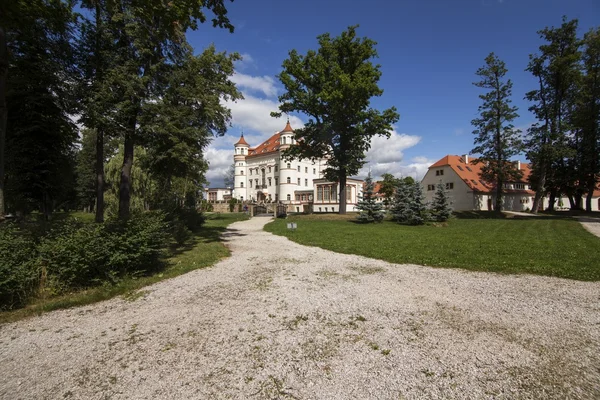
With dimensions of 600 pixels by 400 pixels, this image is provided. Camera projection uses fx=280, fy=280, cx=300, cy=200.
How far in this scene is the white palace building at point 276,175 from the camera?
5822 centimetres

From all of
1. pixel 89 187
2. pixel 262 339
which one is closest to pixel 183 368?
pixel 262 339

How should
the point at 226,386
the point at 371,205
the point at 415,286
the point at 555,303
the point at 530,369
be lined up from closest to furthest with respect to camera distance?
the point at 226,386 < the point at 530,369 < the point at 555,303 < the point at 415,286 < the point at 371,205

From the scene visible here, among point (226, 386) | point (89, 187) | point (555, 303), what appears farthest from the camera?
point (89, 187)

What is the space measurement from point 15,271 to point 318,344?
537 cm

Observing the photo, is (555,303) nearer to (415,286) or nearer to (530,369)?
(415,286)

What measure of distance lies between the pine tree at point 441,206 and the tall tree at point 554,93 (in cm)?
1745

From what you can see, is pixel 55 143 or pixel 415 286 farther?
pixel 55 143

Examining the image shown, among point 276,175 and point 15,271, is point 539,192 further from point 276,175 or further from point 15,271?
point 276,175

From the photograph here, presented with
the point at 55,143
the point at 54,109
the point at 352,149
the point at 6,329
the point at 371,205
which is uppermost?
the point at 352,149

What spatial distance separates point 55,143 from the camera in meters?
12.5

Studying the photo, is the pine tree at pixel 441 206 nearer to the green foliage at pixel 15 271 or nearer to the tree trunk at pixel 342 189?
the tree trunk at pixel 342 189

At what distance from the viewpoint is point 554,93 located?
32250 millimetres

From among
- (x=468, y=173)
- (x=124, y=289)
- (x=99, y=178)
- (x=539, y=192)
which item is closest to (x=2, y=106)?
(x=124, y=289)

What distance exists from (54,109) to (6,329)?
9.99 metres
